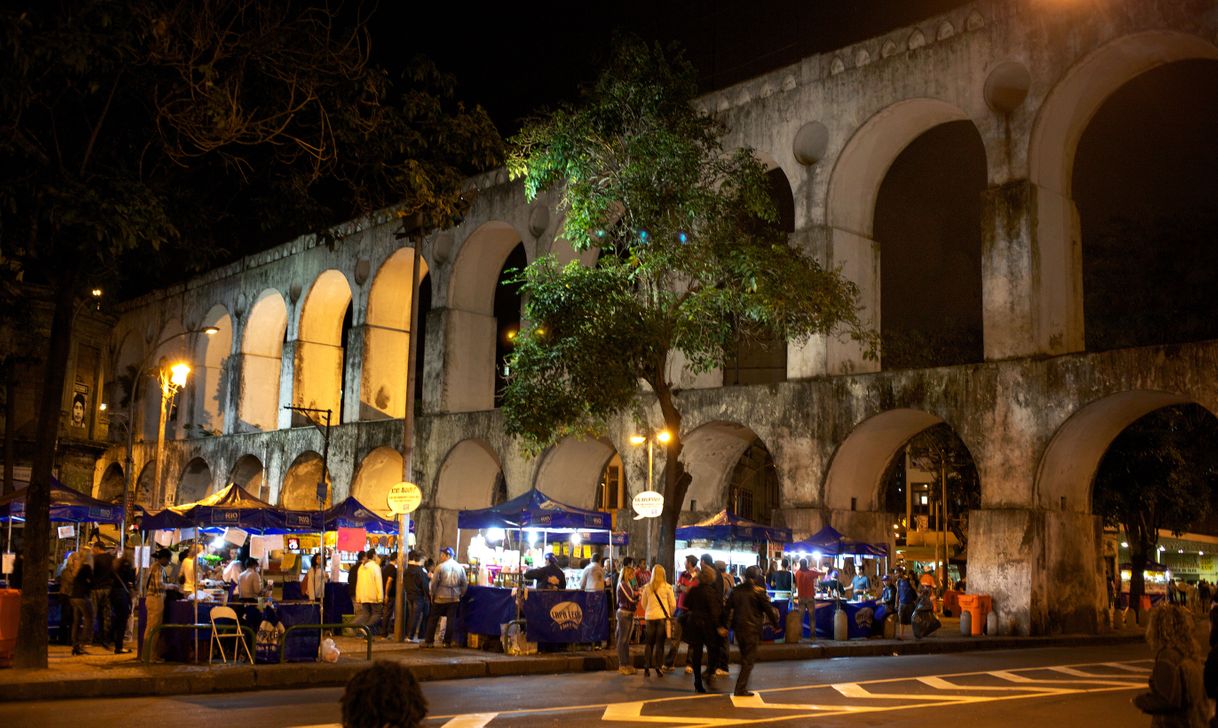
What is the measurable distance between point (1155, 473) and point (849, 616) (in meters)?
12.0

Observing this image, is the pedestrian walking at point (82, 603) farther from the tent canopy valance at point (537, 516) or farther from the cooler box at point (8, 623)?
the tent canopy valance at point (537, 516)

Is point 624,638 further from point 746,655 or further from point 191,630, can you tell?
point 191,630

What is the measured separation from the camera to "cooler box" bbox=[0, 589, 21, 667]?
1470 centimetres

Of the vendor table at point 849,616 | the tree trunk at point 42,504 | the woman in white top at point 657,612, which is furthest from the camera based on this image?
the vendor table at point 849,616

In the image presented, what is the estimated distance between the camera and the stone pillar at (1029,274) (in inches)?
887

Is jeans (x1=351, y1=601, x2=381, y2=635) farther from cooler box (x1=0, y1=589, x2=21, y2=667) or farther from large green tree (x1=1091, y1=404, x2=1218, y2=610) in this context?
large green tree (x1=1091, y1=404, x2=1218, y2=610)

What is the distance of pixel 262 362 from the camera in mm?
43188

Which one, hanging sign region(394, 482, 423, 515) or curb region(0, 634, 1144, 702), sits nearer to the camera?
curb region(0, 634, 1144, 702)

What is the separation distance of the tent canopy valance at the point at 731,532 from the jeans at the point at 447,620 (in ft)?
20.7

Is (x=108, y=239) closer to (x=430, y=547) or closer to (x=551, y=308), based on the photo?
(x=551, y=308)

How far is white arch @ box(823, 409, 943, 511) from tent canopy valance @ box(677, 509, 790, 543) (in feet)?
5.66

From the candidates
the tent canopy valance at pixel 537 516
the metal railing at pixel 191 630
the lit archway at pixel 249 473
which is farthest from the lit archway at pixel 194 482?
the metal railing at pixel 191 630

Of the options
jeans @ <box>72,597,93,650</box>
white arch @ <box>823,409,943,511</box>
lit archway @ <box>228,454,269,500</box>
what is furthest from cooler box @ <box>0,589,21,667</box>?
lit archway @ <box>228,454,269,500</box>

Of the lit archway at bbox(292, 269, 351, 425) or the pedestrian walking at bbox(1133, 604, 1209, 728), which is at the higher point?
the lit archway at bbox(292, 269, 351, 425)
